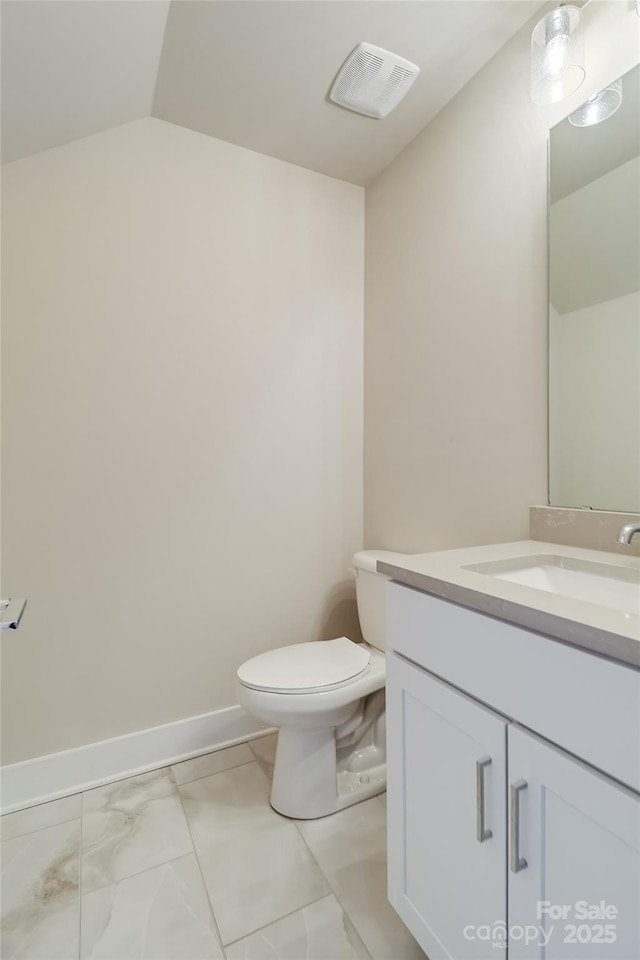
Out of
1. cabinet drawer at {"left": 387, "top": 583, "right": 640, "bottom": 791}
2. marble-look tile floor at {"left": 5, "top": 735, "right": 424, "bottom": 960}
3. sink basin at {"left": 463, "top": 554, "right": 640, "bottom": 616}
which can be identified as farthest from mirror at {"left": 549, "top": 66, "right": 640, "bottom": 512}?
marble-look tile floor at {"left": 5, "top": 735, "right": 424, "bottom": 960}

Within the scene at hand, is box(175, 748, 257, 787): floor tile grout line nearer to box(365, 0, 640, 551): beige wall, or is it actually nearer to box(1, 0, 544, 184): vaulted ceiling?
box(365, 0, 640, 551): beige wall

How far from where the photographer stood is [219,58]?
4.58ft

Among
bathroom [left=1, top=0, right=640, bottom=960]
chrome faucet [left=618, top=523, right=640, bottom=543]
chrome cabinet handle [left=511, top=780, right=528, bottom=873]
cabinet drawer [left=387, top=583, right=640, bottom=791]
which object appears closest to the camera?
cabinet drawer [left=387, top=583, right=640, bottom=791]

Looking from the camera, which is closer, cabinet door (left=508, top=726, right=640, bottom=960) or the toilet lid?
cabinet door (left=508, top=726, right=640, bottom=960)

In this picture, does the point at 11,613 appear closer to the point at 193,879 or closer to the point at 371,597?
the point at 193,879

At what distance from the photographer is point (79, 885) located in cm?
118

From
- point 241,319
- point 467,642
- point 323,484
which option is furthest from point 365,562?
point 241,319

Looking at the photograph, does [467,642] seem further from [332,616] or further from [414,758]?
[332,616]

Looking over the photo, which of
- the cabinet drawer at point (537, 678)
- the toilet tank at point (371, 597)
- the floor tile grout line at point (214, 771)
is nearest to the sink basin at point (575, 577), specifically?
the cabinet drawer at point (537, 678)

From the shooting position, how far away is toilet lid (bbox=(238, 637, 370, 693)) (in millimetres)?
1335

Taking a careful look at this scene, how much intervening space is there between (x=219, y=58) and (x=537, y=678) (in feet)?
6.09

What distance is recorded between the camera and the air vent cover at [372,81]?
1.38 metres

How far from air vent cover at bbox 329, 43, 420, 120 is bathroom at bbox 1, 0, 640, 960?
39mm

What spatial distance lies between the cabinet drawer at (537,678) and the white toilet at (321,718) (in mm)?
426
